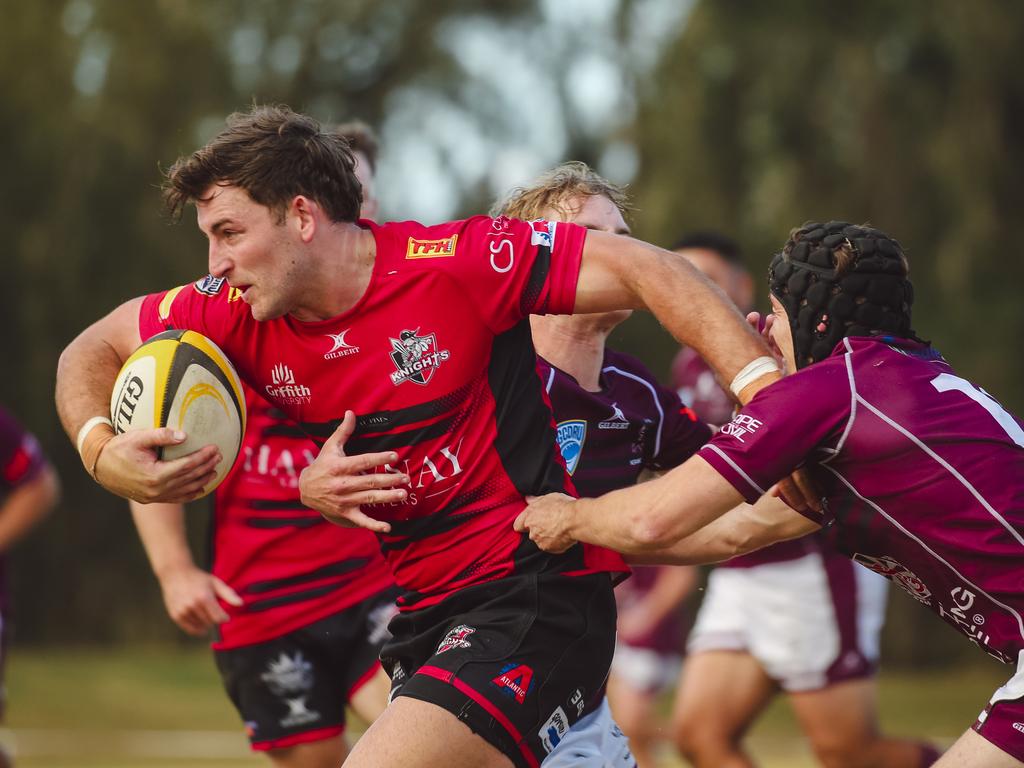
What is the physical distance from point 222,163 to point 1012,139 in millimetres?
12728

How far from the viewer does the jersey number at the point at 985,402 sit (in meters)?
3.52

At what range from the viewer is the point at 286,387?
3.98 m

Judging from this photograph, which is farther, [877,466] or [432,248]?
[432,248]

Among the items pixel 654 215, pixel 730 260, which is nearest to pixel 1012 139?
pixel 654 215

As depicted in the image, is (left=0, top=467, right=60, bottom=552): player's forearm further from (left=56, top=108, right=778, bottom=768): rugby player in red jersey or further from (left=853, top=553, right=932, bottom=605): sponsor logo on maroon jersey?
(left=853, top=553, right=932, bottom=605): sponsor logo on maroon jersey

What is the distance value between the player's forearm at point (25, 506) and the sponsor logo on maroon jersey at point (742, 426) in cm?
454

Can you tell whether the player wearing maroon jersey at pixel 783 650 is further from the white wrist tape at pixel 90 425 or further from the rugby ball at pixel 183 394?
the white wrist tape at pixel 90 425

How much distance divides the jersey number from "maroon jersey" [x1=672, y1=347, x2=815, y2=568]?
10.8 feet

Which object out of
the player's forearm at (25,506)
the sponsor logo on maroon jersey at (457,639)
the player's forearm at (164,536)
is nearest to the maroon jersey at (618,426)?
the sponsor logo on maroon jersey at (457,639)

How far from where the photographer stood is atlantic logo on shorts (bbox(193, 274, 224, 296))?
4.13 meters

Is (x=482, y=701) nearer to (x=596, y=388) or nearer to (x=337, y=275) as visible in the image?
(x=337, y=275)

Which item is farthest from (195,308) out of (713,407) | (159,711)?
(159,711)

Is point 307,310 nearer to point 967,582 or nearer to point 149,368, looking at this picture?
point 149,368

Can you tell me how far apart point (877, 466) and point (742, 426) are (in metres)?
0.35
